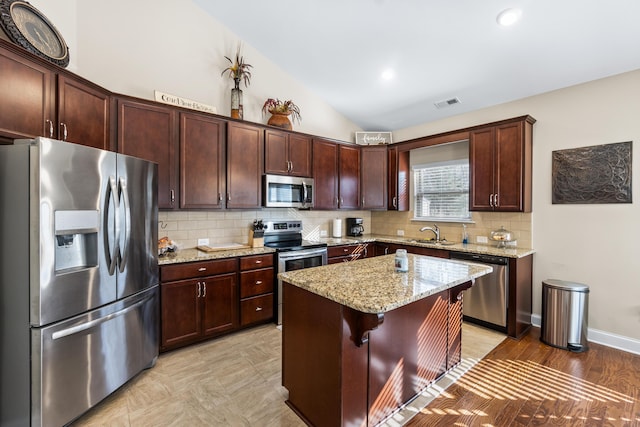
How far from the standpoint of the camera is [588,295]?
2988mm

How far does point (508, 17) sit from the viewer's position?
2547 mm

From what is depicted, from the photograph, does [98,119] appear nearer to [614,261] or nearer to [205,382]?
[205,382]

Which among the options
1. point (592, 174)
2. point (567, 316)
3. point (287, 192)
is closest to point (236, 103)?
point (287, 192)

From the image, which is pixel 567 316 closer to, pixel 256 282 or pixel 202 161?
pixel 256 282

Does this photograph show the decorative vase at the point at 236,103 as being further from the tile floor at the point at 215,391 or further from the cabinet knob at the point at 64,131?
the tile floor at the point at 215,391

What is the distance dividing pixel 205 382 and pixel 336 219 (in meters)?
3.05

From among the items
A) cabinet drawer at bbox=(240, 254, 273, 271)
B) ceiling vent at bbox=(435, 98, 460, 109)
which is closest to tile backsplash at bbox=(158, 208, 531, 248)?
cabinet drawer at bbox=(240, 254, 273, 271)

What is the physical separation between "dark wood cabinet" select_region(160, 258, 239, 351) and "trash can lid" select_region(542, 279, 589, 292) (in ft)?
11.4

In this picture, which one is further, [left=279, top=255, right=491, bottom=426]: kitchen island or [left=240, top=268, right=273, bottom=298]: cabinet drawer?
[left=240, top=268, right=273, bottom=298]: cabinet drawer

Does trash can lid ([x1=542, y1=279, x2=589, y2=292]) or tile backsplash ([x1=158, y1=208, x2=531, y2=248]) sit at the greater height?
tile backsplash ([x1=158, y1=208, x2=531, y2=248])

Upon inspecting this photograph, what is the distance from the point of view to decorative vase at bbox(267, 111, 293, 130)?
3889 millimetres

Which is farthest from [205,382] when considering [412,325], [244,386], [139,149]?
[139,149]

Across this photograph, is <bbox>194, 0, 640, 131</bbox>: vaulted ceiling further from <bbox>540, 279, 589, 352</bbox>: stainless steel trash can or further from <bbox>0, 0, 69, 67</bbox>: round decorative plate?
<bbox>540, 279, 589, 352</bbox>: stainless steel trash can

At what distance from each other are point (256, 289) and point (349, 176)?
2346 millimetres
